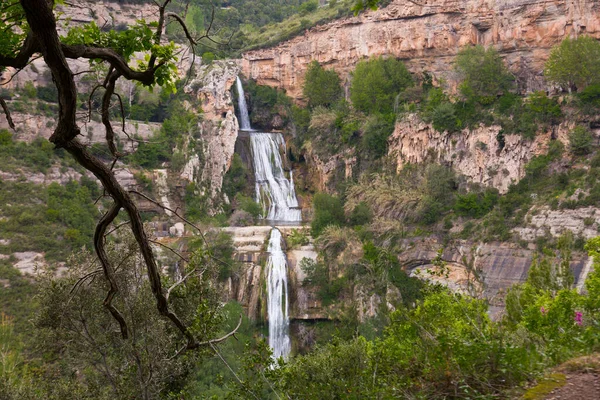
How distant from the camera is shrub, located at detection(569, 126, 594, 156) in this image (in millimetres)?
30672

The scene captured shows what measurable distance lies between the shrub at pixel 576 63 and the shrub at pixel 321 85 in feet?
62.0

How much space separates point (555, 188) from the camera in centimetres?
3034

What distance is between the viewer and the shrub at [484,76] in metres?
37.0

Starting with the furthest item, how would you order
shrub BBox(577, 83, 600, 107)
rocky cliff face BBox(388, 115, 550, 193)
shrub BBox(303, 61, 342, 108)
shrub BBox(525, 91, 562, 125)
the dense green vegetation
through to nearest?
shrub BBox(303, 61, 342, 108), rocky cliff face BBox(388, 115, 550, 193), shrub BBox(525, 91, 562, 125), shrub BBox(577, 83, 600, 107), the dense green vegetation

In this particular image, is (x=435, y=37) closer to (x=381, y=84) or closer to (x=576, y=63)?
(x=381, y=84)

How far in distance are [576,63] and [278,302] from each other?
2241 centimetres

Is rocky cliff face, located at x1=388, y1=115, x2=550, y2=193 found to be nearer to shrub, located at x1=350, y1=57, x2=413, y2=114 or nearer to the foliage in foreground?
shrub, located at x1=350, y1=57, x2=413, y2=114

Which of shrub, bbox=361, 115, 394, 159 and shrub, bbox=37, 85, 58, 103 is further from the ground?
shrub, bbox=37, 85, 58, 103

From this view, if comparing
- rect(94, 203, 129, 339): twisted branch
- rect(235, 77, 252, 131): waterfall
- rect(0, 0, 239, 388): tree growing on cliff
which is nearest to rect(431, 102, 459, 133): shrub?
rect(235, 77, 252, 131): waterfall

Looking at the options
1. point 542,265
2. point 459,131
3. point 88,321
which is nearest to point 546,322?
point 542,265

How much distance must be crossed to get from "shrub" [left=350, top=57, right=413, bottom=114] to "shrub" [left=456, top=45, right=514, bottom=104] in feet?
20.1

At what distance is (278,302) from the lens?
3153cm

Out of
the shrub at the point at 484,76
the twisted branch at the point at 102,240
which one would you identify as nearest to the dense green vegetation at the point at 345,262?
the shrub at the point at 484,76

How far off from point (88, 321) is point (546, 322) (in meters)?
8.48
